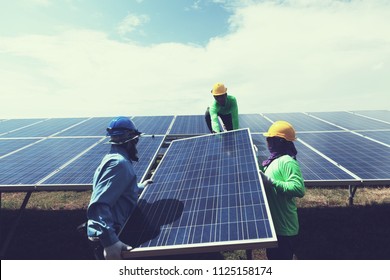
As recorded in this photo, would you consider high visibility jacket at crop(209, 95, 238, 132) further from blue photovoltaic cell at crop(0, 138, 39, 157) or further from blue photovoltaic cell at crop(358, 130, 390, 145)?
blue photovoltaic cell at crop(0, 138, 39, 157)

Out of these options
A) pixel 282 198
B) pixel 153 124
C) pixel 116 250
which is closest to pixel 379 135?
pixel 282 198

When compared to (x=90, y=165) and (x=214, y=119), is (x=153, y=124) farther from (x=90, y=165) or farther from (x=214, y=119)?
(x=214, y=119)

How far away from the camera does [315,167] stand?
7.86 metres

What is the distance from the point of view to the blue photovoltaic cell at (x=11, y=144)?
33.8 ft

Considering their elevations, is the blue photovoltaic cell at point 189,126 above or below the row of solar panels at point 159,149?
above

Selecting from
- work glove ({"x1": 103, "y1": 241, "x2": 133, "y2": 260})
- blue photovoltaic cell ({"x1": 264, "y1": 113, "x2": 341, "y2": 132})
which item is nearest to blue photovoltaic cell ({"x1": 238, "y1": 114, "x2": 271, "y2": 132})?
blue photovoltaic cell ({"x1": 264, "y1": 113, "x2": 341, "y2": 132})

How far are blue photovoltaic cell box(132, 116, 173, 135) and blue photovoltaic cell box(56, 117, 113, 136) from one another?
1820 mm

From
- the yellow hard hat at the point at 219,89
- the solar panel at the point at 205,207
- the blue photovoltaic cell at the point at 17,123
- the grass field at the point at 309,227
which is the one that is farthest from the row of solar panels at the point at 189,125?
the solar panel at the point at 205,207

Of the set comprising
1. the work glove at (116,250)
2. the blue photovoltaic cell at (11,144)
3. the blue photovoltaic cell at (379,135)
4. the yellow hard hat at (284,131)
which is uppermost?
the yellow hard hat at (284,131)

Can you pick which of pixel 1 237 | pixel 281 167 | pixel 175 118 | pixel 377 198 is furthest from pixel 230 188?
pixel 175 118

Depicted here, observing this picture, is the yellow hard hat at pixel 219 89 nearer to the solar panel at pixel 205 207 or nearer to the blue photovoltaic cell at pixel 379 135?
the solar panel at pixel 205 207

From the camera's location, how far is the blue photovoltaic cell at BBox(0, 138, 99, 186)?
7637 mm

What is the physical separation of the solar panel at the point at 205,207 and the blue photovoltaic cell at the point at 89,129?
26.9 feet

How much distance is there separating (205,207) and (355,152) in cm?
735
